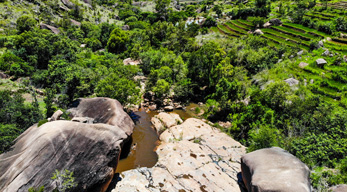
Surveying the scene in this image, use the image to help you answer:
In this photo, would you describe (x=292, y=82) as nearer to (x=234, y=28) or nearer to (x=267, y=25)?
(x=267, y=25)

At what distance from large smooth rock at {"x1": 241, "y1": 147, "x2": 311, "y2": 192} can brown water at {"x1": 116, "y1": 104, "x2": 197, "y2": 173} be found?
46.3 ft

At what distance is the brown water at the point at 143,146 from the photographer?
26234 mm

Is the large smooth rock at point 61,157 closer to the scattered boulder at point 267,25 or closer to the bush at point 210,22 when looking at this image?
the scattered boulder at point 267,25

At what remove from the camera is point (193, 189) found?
67.2ft

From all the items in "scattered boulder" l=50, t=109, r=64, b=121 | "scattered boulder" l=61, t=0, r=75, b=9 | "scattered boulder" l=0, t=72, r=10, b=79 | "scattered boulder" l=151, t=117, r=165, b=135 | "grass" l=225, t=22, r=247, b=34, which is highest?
"scattered boulder" l=61, t=0, r=75, b=9

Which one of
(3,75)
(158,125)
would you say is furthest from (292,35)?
(3,75)

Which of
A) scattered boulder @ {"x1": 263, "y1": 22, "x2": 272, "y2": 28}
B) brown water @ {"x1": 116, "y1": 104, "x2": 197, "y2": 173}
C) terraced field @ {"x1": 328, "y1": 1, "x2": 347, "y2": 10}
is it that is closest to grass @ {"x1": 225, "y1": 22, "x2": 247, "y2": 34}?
scattered boulder @ {"x1": 263, "y1": 22, "x2": 272, "y2": 28}

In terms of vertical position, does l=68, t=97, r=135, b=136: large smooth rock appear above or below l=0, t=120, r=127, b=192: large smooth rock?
below

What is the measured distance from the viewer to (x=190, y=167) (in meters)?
23.4

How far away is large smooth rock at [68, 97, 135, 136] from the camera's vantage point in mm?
26703

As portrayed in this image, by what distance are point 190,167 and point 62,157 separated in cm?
1492

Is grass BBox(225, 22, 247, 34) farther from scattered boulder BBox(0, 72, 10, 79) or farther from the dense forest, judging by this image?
scattered boulder BBox(0, 72, 10, 79)

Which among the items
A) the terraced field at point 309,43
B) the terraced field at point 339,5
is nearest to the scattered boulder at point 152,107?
the terraced field at point 309,43

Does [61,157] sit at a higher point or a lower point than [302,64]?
higher
